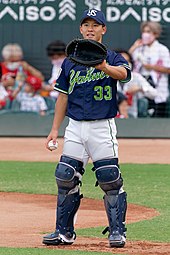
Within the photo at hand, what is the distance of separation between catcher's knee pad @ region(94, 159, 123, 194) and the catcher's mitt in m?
0.80

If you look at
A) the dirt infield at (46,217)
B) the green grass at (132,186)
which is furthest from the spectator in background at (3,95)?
the green grass at (132,186)

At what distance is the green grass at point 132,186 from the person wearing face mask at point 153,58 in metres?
4.27

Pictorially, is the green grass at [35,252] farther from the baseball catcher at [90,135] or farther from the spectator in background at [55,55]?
the spectator in background at [55,55]

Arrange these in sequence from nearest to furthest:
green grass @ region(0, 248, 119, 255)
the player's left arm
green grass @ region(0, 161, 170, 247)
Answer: green grass @ region(0, 248, 119, 255)
the player's left arm
green grass @ region(0, 161, 170, 247)

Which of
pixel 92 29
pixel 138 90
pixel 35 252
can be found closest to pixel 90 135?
pixel 92 29

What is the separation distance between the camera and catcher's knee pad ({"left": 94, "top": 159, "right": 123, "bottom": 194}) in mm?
6508

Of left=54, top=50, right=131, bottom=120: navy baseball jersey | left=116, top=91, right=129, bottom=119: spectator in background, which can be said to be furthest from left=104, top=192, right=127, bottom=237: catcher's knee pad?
left=116, top=91, right=129, bottom=119: spectator in background

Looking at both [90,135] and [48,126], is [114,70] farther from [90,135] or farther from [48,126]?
[48,126]

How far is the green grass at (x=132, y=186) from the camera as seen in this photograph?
7.50 meters

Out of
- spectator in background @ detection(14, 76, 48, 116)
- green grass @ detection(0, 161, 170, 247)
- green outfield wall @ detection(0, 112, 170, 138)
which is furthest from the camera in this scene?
green outfield wall @ detection(0, 112, 170, 138)

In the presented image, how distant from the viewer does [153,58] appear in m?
17.2

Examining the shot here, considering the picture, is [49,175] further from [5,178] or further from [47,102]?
[47,102]

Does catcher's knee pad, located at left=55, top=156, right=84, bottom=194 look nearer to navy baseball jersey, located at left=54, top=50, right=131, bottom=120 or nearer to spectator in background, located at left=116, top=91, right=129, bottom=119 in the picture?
navy baseball jersey, located at left=54, top=50, right=131, bottom=120

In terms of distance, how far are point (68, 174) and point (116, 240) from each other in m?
0.61
